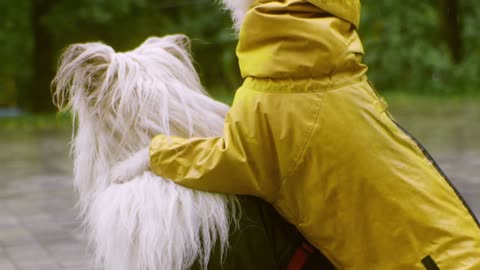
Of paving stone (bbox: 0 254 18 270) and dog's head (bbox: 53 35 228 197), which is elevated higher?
dog's head (bbox: 53 35 228 197)

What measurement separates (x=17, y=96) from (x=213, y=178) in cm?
1637

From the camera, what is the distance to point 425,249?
208 centimetres

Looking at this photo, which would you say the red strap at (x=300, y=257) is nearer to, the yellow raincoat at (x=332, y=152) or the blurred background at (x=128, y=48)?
the yellow raincoat at (x=332, y=152)

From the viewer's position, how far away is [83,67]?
7.47 ft

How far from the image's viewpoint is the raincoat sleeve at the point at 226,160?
208 centimetres

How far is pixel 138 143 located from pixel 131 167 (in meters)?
0.10

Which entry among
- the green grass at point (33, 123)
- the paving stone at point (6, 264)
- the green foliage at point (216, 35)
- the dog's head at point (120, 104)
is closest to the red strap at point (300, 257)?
the dog's head at point (120, 104)

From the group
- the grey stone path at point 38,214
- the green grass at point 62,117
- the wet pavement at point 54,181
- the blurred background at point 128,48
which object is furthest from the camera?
the green grass at point 62,117

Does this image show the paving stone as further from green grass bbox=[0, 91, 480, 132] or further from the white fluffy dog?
green grass bbox=[0, 91, 480, 132]

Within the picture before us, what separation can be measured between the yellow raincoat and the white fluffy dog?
168 millimetres

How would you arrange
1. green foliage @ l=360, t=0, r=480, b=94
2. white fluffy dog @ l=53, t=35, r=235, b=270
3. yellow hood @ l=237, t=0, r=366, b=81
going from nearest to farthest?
1. yellow hood @ l=237, t=0, r=366, b=81
2. white fluffy dog @ l=53, t=35, r=235, b=270
3. green foliage @ l=360, t=0, r=480, b=94

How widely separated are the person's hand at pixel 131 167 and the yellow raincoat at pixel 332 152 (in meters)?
0.21

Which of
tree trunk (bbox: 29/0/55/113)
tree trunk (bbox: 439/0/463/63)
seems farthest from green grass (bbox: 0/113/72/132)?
tree trunk (bbox: 439/0/463/63)

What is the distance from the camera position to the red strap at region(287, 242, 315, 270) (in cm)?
225
